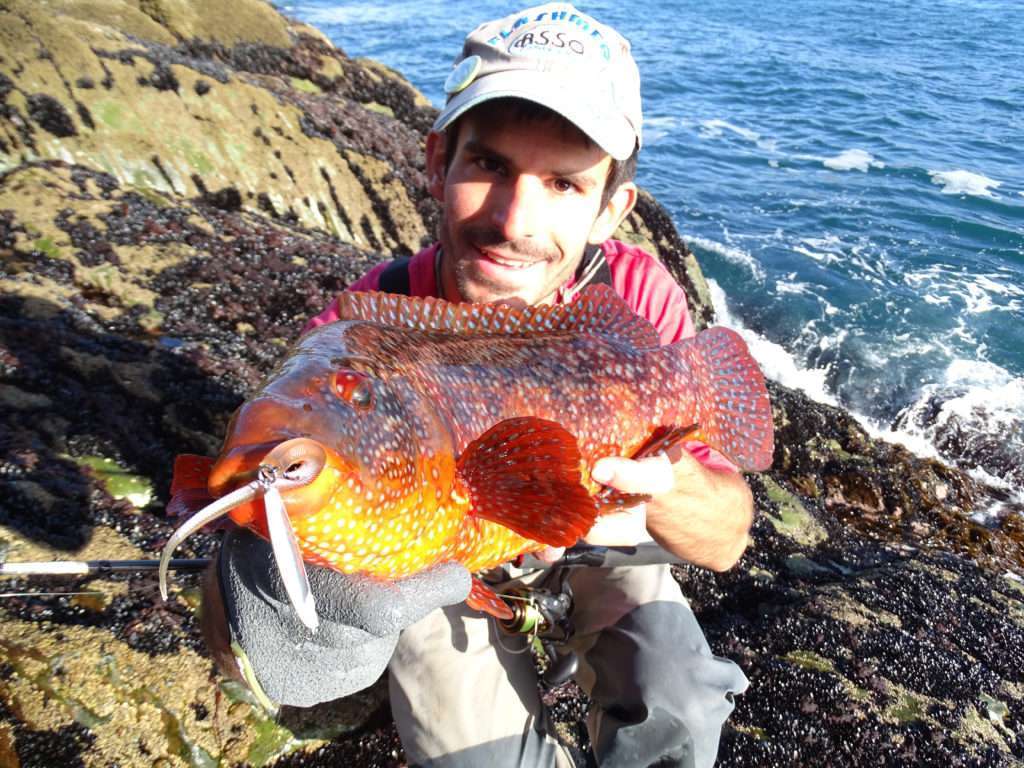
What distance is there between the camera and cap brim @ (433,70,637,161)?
2.48 meters

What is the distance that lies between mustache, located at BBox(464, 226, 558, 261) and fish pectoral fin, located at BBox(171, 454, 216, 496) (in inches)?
60.2

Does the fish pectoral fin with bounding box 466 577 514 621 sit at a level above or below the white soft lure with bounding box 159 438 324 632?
below

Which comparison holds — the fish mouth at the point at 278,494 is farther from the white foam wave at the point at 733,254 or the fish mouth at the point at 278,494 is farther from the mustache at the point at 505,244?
the white foam wave at the point at 733,254

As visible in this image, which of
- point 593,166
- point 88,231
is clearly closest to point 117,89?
point 88,231

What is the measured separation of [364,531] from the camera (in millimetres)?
1572

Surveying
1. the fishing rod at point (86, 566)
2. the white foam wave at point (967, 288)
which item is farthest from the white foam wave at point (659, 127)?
the fishing rod at point (86, 566)

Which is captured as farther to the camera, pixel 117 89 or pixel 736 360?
pixel 117 89

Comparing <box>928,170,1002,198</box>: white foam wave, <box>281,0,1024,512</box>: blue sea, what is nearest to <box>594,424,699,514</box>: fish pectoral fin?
<box>281,0,1024,512</box>: blue sea

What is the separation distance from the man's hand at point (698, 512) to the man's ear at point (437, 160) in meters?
1.63

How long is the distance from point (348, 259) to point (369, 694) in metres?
3.95

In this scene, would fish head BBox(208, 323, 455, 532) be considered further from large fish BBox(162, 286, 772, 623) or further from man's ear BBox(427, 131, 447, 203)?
man's ear BBox(427, 131, 447, 203)

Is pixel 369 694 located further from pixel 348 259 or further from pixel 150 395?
pixel 348 259

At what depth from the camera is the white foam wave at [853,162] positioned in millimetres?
17000

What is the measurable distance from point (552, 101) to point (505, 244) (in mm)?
576
